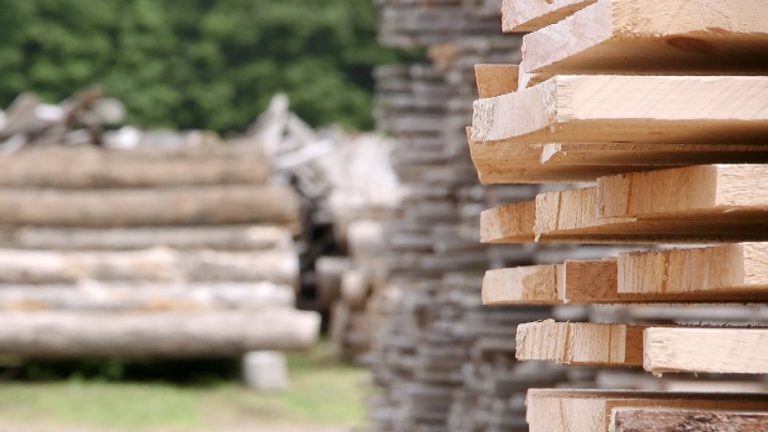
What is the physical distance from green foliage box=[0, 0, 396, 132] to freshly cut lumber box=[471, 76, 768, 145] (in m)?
25.7

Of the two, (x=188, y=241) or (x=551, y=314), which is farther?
(x=188, y=241)

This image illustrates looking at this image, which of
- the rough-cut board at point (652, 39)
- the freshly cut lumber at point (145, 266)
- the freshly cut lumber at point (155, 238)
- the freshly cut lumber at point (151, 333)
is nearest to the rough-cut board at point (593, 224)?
the rough-cut board at point (652, 39)

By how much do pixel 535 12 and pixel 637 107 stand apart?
545 millimetres

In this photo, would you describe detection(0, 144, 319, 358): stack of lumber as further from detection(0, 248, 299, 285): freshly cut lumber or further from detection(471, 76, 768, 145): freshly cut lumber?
detection(471, 76, 768, 145): freshly cut lumber

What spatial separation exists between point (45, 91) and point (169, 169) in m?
12.9

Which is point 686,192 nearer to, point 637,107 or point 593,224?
point 637,107

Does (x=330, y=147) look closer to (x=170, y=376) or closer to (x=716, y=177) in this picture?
(x=170, y=376)

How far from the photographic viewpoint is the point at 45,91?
90.1 feet

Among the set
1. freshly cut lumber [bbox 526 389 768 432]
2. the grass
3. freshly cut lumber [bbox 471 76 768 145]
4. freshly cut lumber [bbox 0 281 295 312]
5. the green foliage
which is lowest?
the grass

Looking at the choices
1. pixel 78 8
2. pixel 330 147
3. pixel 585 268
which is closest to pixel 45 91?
A: pixel 78 8

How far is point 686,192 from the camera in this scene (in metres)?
2.45

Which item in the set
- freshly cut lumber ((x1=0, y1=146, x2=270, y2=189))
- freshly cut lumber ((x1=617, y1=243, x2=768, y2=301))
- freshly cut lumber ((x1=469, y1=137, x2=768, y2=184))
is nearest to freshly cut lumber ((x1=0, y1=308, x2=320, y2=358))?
freshly cut lumber ((x1=0, y1=146, x2=270, y2=189))

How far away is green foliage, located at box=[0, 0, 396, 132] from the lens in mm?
27516

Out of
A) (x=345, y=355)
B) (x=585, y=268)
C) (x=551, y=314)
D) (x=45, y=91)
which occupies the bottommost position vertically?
(x=345, y=355)
